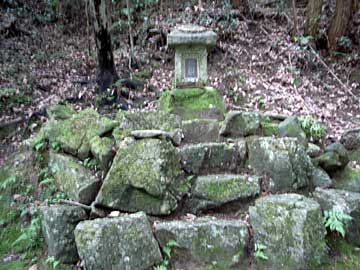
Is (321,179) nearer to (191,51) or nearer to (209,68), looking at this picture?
(191,51)

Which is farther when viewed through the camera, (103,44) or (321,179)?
(103,44)

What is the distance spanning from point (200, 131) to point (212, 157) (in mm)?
711

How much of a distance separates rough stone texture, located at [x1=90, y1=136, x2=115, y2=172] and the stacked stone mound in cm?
2

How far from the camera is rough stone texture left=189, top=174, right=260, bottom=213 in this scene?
464 cm

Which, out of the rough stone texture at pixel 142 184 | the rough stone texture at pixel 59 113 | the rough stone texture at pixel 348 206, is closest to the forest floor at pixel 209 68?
the rough stone texture at pixel 59 113

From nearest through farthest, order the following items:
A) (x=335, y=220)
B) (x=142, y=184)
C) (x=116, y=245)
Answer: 1. (x=116, y=245)
2. (x=335, y=220)
3. (x=142, y=184)

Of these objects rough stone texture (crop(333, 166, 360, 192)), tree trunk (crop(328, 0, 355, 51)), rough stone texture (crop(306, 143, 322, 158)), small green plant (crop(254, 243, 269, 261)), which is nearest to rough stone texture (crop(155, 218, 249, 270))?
small green plant (crop(254, 243, 269, 261))

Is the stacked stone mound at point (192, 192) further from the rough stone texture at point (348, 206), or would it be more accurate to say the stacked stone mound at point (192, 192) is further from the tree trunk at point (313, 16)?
the tree trunk at point (313, 16)

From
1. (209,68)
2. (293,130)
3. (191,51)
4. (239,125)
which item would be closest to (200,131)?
(239,125)

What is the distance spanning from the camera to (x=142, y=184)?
4.52m

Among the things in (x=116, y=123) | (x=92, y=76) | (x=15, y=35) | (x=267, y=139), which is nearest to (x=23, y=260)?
(x=116, y=123)

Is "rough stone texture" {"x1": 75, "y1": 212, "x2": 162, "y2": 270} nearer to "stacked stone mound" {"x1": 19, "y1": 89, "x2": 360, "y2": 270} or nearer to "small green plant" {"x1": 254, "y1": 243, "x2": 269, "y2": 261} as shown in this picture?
"stacked stone mound" {"x1": 19, "y1": 89, "x2": 360, "y2": 270}

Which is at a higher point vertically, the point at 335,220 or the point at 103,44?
Answer: the point at 103,44

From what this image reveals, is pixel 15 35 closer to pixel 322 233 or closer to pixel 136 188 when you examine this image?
pixel 136 188
